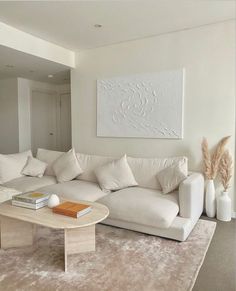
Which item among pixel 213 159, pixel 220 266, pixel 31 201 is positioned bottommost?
pixel 220 266

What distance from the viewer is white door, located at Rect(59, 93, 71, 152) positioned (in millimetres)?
6203

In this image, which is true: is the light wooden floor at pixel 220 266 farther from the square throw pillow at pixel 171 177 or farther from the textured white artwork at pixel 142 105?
the textured white artwork at pixel 142 105

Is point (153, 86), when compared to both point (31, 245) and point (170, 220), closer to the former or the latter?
point (170, 220)

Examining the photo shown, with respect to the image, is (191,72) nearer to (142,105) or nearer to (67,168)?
(142,105)

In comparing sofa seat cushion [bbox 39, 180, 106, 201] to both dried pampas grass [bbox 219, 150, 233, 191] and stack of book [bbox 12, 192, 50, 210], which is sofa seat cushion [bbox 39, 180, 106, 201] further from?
dried pampas grass [bbox 219, 150, 233, 191]

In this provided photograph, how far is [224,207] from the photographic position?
2971mm

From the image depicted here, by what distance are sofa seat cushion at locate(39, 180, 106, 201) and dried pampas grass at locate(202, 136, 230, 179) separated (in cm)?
142

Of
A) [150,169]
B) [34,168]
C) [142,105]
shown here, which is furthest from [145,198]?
[34,168]

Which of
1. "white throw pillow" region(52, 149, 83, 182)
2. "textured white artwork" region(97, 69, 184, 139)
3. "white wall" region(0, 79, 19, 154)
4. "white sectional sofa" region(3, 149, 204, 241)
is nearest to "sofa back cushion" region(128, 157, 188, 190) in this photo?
"white sectional sofa" region(3, 149, 204, 241)

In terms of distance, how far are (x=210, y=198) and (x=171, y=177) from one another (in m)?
0.71

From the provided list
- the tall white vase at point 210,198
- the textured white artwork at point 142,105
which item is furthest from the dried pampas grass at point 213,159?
the textured white artwork at point 142,105

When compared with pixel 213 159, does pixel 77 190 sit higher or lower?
lower

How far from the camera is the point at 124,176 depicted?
122 inches

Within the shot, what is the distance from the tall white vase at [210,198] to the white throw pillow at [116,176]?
959mm
